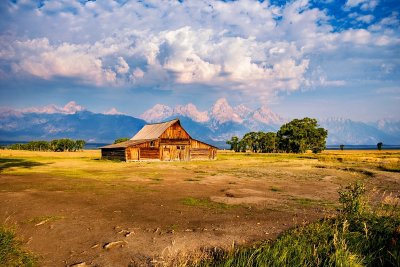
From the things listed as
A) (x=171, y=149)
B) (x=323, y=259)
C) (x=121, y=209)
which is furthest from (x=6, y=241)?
(x=171, y=149)

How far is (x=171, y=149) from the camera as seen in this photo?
2239 inches

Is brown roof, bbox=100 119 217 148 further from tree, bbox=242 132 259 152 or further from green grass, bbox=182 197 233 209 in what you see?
tree, bbox=242 132 259 152

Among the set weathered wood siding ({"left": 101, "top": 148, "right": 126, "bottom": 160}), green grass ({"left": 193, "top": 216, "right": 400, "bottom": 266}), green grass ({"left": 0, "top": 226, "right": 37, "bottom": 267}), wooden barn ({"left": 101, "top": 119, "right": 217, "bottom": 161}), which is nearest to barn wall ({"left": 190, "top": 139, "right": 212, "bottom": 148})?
wooden barn ({"left": 101, "top": 119, "right": 217, "bottom": 161})

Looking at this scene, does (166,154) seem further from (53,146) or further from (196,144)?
(53,146)

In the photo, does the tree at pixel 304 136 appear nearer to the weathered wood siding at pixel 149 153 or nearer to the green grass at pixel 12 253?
the weathered wood siding at pixel 149 153

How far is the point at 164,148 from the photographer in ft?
184

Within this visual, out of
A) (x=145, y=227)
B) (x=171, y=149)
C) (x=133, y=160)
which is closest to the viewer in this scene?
(x=145, y=227)

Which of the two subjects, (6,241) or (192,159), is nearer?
(6,241)

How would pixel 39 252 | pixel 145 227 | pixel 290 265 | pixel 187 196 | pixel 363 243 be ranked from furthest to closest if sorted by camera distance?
pixel 187 196, pixel 145 227, pixel 39 252, pixel 363 243, pixel 290 265

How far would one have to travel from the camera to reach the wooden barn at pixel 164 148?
53.0 m

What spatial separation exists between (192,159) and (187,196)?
41910 millimetres

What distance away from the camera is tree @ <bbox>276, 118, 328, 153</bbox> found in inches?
3637

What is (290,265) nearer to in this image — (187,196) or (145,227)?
(145,227)

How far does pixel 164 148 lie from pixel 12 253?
48309 millimetres
